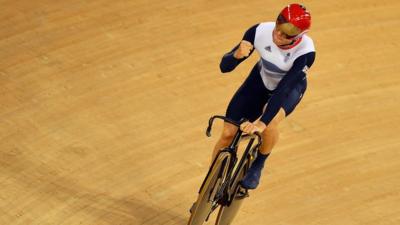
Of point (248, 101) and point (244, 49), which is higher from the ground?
point (244, 49)

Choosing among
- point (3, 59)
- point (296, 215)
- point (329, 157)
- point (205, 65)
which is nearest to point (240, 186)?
point (296, 215)

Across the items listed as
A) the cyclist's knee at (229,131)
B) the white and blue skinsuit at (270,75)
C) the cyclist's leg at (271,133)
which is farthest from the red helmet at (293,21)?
the cyclist's knee at (229,131)

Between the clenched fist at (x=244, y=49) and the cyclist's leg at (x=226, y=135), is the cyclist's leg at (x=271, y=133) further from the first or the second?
the clenched fist at (x=244, y=49)

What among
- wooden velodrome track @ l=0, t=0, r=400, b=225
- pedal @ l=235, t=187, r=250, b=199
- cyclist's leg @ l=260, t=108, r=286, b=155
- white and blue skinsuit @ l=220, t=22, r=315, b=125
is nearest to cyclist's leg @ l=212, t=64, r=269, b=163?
white and blue skinsuit @ l=220, t=22, r=315, b=125

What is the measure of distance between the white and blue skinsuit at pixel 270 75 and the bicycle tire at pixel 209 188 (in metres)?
0.38

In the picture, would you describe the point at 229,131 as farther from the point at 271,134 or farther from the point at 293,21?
the point at 293,21

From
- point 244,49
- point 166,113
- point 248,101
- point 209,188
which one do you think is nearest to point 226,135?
point 248,101

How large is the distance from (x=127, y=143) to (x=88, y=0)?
219 centimetres

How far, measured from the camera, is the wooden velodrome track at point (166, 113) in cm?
691

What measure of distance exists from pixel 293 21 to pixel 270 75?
54 centimetres

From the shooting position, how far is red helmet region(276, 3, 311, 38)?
5.68 metres

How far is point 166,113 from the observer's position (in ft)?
25.3

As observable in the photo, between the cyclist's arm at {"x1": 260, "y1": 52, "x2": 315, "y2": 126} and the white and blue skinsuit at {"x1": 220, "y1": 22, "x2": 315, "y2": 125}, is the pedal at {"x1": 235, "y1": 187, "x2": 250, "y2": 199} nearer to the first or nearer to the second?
the white and blue skinsuit at {"x1": 220, "y1": 22, "x2": 315, "y2": 125}

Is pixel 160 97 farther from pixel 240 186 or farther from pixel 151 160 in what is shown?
pixel 240 186
